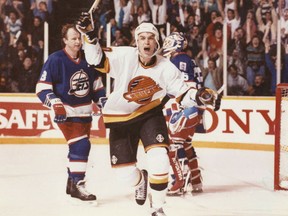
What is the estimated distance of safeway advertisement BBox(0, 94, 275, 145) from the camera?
231 inches

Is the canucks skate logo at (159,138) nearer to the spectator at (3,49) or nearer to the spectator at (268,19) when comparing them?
the spectator at (268,19)

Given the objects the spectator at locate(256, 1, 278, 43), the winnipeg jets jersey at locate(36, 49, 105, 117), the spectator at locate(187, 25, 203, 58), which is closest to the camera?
the winnipeg jets jersey at locate(36, 49, 105, 117)

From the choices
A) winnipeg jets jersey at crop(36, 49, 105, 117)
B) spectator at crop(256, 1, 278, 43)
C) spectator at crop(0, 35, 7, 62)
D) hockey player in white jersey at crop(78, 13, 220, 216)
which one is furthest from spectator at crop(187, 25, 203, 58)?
hockey player in white jersey at crop(78, 13, 220, 216)

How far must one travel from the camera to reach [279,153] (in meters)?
4.12

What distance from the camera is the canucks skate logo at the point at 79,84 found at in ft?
11.5

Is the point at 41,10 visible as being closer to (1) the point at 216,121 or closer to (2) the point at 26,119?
(2) the point at 26,119

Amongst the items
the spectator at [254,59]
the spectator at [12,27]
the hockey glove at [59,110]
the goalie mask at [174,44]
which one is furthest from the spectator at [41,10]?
the hockey glove at [59,110]

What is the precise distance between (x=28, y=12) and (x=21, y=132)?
1.31m

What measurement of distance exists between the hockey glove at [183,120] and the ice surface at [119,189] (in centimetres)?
42

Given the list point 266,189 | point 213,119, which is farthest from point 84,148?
point 213,119

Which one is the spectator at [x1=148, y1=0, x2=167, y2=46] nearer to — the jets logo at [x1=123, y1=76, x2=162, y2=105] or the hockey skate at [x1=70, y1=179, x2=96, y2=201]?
the hockey skate at [x1=70, y1=179, x2=96, y2=201]

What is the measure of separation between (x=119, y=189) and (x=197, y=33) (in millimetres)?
2876

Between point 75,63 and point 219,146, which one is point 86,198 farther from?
point 219,146

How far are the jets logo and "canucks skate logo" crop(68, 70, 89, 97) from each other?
1.76 feet
